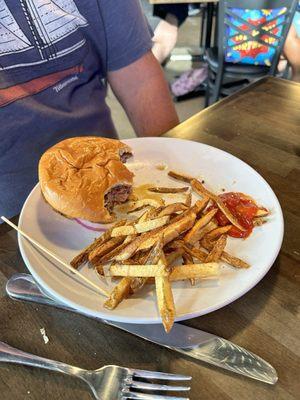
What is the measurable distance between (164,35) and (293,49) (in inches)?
59.4

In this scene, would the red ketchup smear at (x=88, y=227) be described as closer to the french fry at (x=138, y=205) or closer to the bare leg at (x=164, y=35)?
the french fry at (x=138, y=205)

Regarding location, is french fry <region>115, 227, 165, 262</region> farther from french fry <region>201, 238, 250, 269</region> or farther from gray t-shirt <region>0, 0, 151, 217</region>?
gray t-shirt <region>0, 0, 151, 217</region>

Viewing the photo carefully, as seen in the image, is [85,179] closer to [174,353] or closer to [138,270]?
[138,270]

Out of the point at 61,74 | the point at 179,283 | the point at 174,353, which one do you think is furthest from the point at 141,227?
the point at 61,74

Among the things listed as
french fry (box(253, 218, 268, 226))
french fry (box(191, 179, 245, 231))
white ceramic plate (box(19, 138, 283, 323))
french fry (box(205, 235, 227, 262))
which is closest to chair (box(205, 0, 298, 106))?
white ceramic plate (box(19, 138, 283, 323))

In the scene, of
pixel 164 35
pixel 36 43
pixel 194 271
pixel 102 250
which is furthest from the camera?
pixel 164 35

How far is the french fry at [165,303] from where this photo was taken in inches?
26.9

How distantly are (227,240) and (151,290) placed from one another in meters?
0.26

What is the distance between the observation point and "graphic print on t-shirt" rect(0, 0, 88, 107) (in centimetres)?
119

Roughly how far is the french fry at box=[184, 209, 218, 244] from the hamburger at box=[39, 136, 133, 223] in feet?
0.77

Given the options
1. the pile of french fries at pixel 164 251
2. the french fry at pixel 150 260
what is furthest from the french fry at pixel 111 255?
the french fry at pixel 150 260

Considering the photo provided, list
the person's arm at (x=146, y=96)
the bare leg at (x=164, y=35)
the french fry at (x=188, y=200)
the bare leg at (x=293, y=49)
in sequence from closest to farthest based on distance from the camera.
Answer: the french fry at (x=188, y=200), the person's arm at (x=146, y=96), the bare leg at (x=293, y=49), the bare leg at (x=164, y=35)

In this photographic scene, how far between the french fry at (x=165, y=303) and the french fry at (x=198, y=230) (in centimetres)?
16

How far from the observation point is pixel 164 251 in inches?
Answer: 33.4
